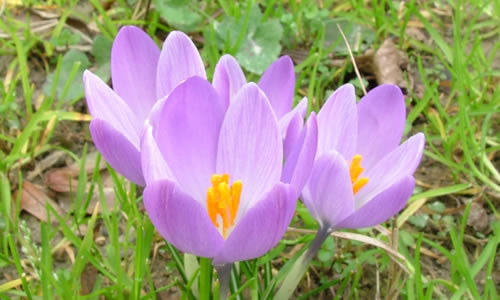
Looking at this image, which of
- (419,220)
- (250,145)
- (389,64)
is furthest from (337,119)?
(389,64)

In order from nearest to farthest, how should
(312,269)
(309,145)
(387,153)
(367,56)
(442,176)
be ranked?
1. (309,145)
2. (387,153)
3. (312,269)
4. (442,176)
5. (367,56)

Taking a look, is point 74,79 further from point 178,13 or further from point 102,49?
point 178,13

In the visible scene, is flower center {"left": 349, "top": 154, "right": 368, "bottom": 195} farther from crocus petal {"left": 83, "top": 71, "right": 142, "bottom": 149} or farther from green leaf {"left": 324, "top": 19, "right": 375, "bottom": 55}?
green leaf {"left": 324, "top": 19, "right": 375, "bottom": 55}

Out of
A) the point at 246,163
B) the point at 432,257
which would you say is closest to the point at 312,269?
the point at 432,257

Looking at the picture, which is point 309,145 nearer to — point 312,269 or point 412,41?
point 312,269

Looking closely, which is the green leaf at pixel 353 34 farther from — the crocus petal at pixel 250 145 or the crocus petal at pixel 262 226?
the crocus petal at pixel 262 226

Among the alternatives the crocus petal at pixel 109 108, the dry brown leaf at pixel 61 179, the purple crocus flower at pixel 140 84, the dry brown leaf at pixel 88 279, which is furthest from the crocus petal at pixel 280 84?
the dry brown leaf at pixel 61 179
